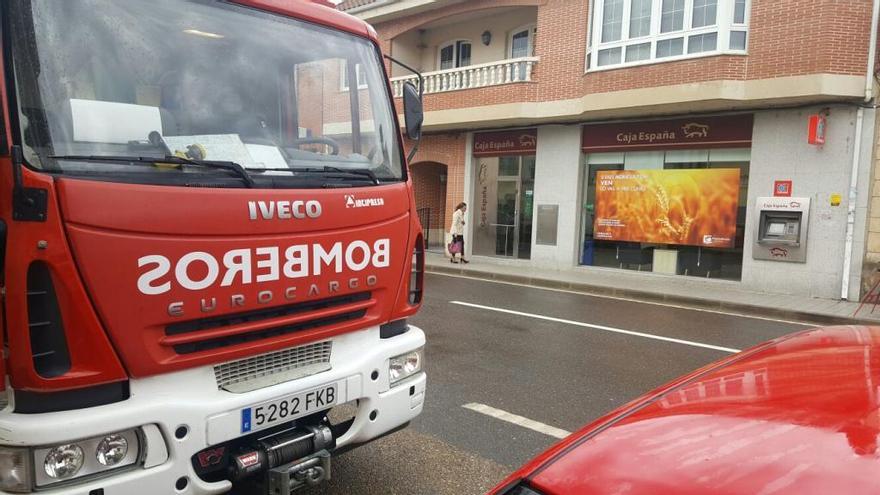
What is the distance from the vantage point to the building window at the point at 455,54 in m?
17.6

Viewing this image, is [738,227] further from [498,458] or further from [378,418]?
[378,418]

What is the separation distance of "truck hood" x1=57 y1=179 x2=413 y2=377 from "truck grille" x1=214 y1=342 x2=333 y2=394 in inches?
2.8

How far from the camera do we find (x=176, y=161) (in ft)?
7.88

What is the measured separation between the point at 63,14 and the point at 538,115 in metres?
12.7

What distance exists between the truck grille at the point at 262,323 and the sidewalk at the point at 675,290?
29.4ft

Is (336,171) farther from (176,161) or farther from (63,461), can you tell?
(63,461)

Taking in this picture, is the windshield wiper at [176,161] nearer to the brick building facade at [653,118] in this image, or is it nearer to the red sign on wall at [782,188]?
the brick building facade at [653,118]

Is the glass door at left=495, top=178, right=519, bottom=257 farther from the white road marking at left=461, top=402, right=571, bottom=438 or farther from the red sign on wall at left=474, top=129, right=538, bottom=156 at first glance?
the white road marking at left=461, top=402, right=571, bottom=438

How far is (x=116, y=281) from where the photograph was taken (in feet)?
6.98

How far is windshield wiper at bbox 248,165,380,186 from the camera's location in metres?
2.83

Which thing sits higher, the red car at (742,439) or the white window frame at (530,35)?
the white window frame at (530,35)

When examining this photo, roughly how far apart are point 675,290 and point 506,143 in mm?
6312

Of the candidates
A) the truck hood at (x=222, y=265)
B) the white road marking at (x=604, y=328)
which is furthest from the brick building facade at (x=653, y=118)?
the truck hood at (x=222, y=265)

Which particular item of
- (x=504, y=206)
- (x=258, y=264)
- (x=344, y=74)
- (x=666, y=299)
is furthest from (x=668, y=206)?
(x=258, y=264)
